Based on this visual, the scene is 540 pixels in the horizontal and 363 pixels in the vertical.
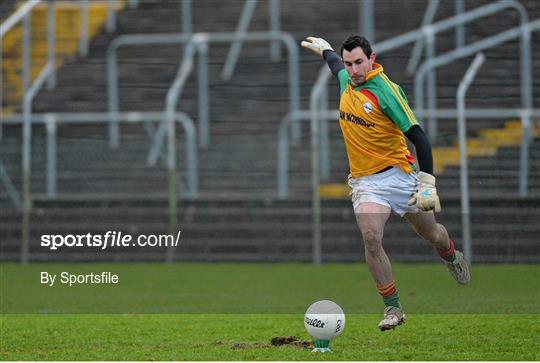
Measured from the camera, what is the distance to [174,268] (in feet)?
48.8

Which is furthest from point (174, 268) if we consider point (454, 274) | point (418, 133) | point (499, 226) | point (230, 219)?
point (418, 133)

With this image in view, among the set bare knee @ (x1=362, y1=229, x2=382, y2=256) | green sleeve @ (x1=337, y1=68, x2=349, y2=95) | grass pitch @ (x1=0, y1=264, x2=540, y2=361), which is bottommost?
grass pitch @ (x1=0, y1=264, x2=540, y2=361)

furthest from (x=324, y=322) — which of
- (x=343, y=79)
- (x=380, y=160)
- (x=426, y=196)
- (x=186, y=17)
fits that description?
(x=186, y=17)

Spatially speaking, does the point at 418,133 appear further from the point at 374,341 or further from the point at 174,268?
the point at 174,268

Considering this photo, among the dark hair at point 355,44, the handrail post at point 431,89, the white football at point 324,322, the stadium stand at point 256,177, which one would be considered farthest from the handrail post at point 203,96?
the white football at point 324,322

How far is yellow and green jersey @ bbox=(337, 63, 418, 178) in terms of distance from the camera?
767 cm

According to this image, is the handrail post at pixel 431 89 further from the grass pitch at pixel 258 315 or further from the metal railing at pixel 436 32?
the grass pitch at pixel 258 315

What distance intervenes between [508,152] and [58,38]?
7.52 metres

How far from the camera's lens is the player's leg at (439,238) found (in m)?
8.09

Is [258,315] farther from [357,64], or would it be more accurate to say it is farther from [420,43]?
[420,43]

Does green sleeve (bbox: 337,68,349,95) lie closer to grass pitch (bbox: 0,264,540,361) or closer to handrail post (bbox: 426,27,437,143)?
grass pitch (bbox: 0,264,540,361)

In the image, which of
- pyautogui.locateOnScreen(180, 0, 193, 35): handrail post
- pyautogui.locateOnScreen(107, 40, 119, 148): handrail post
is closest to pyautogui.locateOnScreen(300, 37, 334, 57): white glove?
pyautogui.locateOnScreen(107, 40, 119, 148): handrail post

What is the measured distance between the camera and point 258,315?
953 centimetres

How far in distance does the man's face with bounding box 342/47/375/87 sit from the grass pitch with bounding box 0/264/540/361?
68.1 inches
